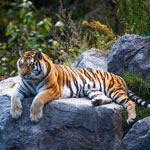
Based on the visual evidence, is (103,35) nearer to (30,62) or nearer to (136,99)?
(136,99)

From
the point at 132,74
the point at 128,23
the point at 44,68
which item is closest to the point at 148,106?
the point at 132,74

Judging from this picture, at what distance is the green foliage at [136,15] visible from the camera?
312 inches

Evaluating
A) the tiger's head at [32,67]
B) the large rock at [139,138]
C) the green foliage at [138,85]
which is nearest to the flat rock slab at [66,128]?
the tiger's head at [32,67]

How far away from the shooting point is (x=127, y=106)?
5.89 metres

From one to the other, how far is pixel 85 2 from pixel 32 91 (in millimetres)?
11980

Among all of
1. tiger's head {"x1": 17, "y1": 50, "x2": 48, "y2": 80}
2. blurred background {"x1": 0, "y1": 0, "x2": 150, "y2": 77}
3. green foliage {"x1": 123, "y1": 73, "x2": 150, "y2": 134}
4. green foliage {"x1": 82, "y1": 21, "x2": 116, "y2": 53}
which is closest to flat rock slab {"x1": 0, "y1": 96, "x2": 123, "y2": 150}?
tiger's head {"x1": 17, "y1": 50, "x2": 48, "y2": 80}

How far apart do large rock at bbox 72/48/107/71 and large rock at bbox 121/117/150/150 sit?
2832mm

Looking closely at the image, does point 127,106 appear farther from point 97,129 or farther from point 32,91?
point 32,91

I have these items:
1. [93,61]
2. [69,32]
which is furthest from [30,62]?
[69,32]

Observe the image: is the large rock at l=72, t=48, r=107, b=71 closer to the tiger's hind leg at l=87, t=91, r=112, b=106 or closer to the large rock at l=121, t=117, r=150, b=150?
the tiger's hind leg at l=87, t=91, r=112, b=106

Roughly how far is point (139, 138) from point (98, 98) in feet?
3.55

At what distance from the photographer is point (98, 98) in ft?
18.3

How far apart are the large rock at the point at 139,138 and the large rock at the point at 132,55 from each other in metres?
2.20

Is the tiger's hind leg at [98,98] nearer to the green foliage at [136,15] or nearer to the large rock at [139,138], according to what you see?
the large rock at [139,138]
